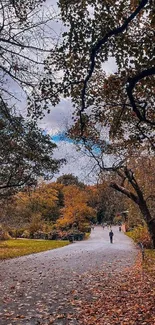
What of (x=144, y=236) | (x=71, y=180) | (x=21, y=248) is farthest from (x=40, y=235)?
(x=144, y=236)

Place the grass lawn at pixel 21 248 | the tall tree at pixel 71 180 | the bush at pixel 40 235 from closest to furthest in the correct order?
the grass lawn at pixel 21 248, the tall tree at pixel 71 180, the bush at pixel 40 235

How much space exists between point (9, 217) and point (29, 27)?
25.5 meters

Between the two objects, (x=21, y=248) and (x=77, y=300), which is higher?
(x=21, y=248)

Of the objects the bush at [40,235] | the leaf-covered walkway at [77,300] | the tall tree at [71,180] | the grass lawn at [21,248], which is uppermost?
the tall tree at [71,180]

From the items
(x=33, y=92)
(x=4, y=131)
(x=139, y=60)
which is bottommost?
(x=33, y=92)

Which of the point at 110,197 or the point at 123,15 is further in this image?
the point at 110,197

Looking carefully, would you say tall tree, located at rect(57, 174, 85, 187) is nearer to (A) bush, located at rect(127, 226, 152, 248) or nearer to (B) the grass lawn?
(B) the grass lawn

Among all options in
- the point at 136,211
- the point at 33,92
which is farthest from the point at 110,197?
the point at 33,92

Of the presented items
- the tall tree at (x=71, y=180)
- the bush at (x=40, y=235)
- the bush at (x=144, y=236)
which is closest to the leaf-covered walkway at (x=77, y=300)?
the tall tree at (x=71, y=180)

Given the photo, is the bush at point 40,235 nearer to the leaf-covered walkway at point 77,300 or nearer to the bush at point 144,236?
the bush at point 144,236

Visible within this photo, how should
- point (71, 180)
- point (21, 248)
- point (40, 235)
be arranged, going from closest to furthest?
point (21, 248), point (71, 180), point (40, 235)

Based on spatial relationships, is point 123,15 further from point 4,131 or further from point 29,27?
point 4,131

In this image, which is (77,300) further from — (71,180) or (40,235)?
(40,235)

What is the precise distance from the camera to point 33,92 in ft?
18.5
